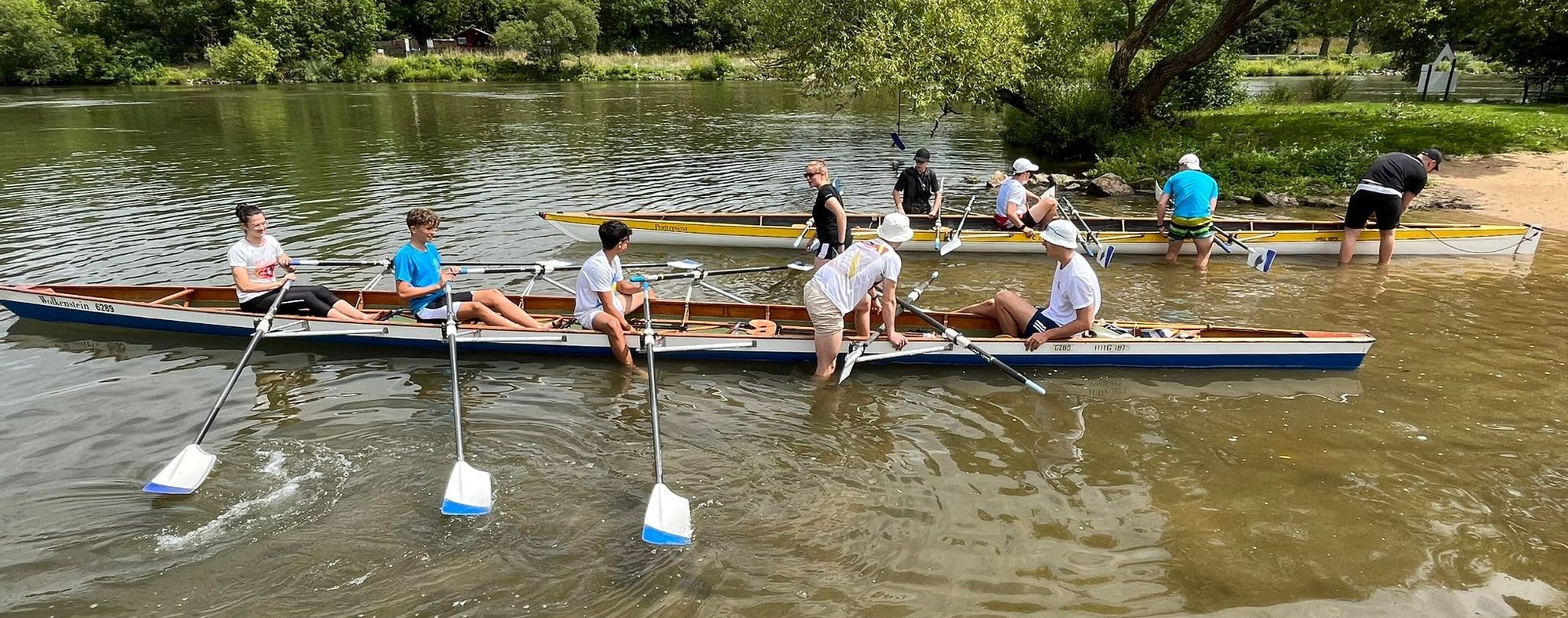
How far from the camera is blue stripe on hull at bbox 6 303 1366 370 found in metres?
9.57

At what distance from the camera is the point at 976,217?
1603cm

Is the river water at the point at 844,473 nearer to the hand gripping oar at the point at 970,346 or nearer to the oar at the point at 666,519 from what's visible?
the oar at the point at 666,519

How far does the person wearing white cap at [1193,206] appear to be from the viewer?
558 inches

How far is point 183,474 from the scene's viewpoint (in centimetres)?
718

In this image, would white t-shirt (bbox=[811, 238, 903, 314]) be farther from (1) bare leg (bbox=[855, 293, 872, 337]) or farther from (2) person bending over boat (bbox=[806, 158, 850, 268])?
(2) person bending over boat (bbox=[806, 158, 850, 268])

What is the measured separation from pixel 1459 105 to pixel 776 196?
80.7 ft

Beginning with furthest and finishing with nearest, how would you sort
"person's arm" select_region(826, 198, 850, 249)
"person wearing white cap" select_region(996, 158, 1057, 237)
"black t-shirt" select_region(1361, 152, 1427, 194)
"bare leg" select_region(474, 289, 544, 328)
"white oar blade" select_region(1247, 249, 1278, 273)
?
"person wearing white cap" select_region(996, 158, 1057, 237) → "black t-shirt" select_region(1361, 152, 1427, 194) → "white oar blade" select_region(1247, 249, 1278, 273) → "person's arm" select_region(826, 198, 850, 249) → "bare leg" select_region(474, 289, 544, 328)

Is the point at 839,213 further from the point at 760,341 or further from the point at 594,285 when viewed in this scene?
the point at 594,285

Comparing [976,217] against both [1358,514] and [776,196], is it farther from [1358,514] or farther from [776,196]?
[1358,514]

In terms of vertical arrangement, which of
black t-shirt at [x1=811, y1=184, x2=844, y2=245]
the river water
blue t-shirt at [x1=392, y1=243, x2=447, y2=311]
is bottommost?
the river water

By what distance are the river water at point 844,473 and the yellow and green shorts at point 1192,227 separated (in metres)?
0.98

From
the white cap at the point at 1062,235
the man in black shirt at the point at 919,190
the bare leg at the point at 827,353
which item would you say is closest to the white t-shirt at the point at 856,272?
the bare leg at the point at 827,353

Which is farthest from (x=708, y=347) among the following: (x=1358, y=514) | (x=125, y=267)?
(x=125, y=267)

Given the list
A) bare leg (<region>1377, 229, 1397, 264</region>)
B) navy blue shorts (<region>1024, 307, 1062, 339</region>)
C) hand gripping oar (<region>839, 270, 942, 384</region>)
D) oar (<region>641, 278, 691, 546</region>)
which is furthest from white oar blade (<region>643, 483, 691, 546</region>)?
bare leg (<region>1377, 229, 1397, 264</region>)
